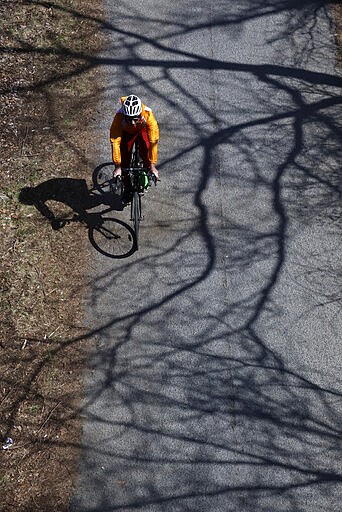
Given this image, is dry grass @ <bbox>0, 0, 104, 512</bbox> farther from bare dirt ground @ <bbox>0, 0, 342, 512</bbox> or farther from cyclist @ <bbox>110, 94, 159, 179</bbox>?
cyclist @ <bbox>110, 94, 159, 179</bbox>

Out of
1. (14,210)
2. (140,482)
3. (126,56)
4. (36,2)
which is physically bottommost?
(140,482)

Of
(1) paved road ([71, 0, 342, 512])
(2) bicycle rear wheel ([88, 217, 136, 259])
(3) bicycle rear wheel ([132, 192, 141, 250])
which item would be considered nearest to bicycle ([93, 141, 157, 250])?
Result: (3) bicycle rear wheel ([132, 192, 141, 250])

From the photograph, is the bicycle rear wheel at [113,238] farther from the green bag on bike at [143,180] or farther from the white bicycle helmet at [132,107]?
the white bicycle helmet at [132,107]

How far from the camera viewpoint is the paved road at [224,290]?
320 inches

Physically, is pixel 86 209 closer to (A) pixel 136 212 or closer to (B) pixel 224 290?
(A) pixel 136 212

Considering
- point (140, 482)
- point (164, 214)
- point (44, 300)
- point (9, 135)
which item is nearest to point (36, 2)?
point (9, 135)

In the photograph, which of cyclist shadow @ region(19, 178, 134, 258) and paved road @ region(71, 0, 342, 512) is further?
cyclist shadow @ region(19, 178, 134, 258)

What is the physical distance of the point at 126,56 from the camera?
12984 millimetres

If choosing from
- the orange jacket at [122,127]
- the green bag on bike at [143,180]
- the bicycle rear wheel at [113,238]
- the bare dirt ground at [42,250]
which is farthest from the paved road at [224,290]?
the orange jacket at [122,127]

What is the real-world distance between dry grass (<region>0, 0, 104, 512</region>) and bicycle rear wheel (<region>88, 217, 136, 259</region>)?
0.20 meters

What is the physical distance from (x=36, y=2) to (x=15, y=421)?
877 centimetres

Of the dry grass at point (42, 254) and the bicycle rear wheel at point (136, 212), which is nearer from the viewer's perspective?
the dry grass at point (42, 254)

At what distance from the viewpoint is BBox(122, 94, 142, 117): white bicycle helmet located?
879 cm

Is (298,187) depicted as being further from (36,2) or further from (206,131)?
(36,2)
